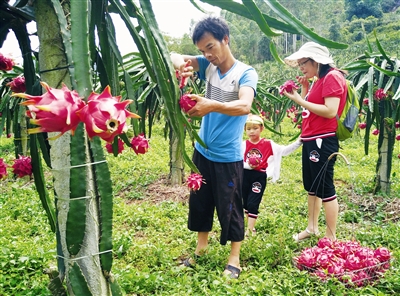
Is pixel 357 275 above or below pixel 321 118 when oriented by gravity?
below

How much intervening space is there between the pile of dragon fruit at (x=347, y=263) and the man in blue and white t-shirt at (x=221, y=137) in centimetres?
42

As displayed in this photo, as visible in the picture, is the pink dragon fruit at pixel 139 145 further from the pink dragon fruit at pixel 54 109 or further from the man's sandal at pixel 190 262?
the man's sandal at pixel 190 262

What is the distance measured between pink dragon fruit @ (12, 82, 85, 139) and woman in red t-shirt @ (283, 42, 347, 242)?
76.5 inches

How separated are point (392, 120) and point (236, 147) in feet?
6.00

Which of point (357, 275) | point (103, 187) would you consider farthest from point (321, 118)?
point (103, 187)

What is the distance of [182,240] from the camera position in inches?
108

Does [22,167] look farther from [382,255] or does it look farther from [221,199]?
[382,255]

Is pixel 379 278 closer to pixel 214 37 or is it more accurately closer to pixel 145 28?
pixel 214 37

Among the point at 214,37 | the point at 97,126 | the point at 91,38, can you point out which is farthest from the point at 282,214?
the point at 97,126

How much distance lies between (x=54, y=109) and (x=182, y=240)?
219cm

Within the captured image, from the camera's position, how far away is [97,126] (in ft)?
2.33

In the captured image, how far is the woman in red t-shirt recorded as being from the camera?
2.41 metres

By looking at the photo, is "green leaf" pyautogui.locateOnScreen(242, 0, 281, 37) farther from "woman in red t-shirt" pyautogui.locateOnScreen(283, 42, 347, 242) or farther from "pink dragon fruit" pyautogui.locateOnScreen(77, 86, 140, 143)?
"woman in red t-shirt" pyautogui.locateOnScreen(283, 42, 347, 242)

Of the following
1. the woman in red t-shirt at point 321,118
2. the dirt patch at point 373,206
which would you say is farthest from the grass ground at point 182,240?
the woman in red t-shirt at point 321,118
